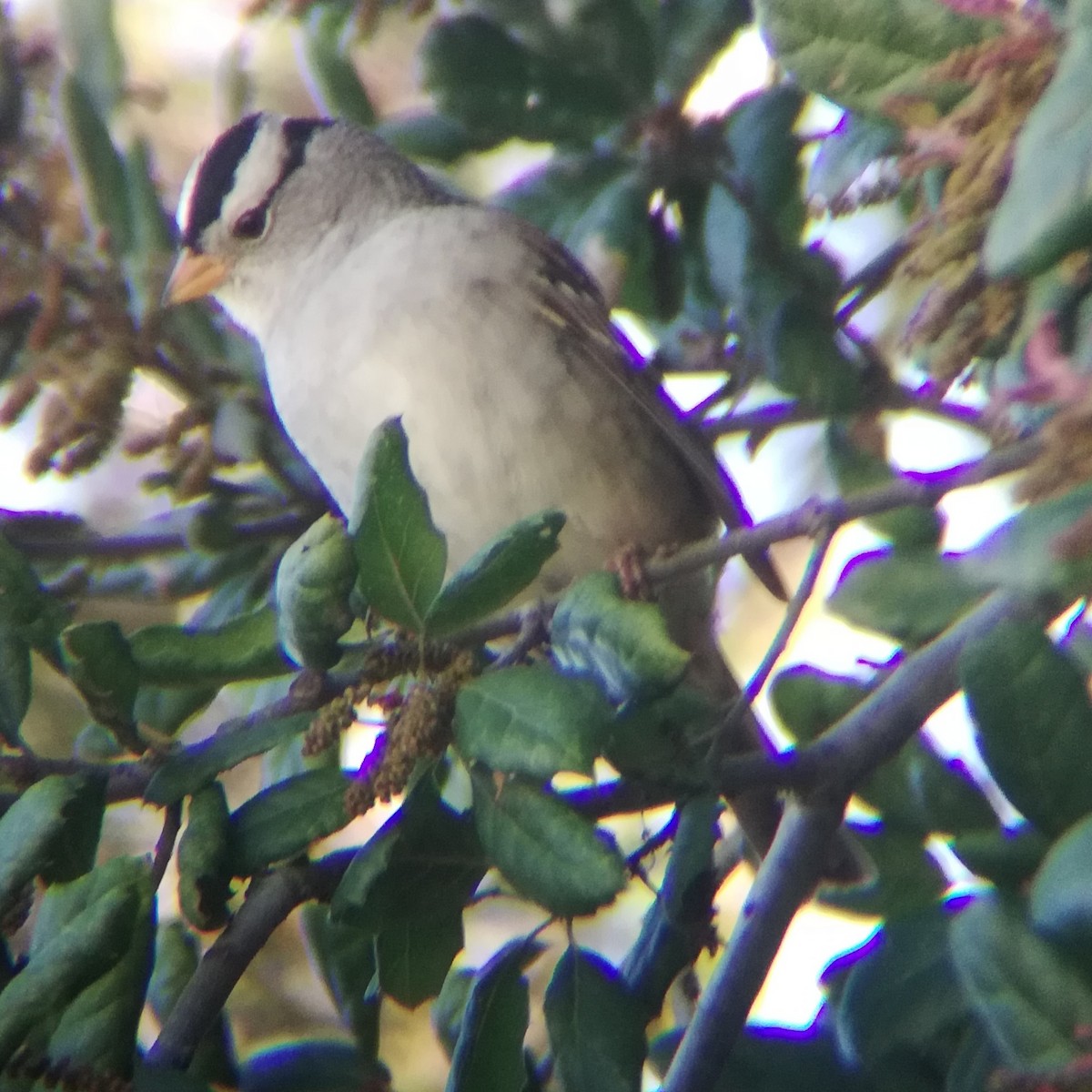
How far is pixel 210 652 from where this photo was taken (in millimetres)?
1306

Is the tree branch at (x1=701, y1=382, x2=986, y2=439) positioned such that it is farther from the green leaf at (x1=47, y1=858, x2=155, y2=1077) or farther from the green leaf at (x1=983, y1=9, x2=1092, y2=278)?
the green leaf at (x1=47, y1=858, x2=155, y2=1077)

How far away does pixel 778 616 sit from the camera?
423 cm

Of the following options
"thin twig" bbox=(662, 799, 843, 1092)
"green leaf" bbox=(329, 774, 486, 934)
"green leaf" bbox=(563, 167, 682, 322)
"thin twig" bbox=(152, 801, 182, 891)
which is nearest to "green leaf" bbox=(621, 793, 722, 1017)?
"thin twig" bbox=(662, 799, 843, 1092)

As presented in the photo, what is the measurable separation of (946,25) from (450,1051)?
3.91ft

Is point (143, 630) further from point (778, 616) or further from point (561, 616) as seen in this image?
point (778, 616)

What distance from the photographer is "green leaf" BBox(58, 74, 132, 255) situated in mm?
2266

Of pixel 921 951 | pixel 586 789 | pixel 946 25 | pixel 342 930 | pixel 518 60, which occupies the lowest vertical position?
pixel 921 951

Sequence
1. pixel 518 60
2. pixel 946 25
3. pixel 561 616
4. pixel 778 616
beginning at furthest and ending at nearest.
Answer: pixel 778 616, pixel 518 60, pixel 561 616, pixel 946 25

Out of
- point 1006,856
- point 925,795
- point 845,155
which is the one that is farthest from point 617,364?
point 1006,856

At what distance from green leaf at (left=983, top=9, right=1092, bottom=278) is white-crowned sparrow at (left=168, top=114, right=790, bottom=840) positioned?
1.26 m

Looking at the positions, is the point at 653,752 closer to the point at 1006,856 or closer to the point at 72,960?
the point at 1006,856

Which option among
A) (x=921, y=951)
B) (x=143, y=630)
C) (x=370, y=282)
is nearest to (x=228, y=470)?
(x=370, y=282)

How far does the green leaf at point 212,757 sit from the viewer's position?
1.25 meters

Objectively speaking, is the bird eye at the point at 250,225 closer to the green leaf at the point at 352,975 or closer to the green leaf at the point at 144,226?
the green leaf at the point at 144,226
